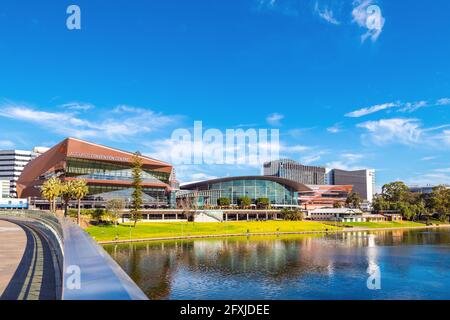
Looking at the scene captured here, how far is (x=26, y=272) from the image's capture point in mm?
31250

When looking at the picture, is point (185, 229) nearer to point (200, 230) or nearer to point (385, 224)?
point (200, 230)

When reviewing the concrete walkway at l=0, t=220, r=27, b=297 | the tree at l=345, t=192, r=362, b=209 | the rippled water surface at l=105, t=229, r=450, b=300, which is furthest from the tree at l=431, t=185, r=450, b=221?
the concrete walkway at l=0, t=220, r=27, b=297

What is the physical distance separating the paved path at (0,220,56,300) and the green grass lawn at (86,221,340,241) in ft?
105

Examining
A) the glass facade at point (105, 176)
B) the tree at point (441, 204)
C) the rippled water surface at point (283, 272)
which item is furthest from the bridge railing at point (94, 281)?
the tree at point (441, 204)

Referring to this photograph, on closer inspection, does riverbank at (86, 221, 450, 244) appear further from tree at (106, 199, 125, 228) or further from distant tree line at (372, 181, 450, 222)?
distant tree line at (372, 181, 450, 222)

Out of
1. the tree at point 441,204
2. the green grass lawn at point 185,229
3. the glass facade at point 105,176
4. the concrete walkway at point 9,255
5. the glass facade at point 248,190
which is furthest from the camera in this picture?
the tree at point 441,204

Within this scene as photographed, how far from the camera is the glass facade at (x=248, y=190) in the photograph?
170 m

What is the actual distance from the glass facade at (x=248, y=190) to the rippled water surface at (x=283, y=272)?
97.4 meters

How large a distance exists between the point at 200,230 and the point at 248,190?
70.1 meters

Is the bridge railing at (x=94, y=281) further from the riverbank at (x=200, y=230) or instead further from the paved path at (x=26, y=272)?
the riverbank at (x=200, y=230)

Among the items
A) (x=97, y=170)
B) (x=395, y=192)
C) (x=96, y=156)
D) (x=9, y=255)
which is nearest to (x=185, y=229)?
(x=97, y=170)
